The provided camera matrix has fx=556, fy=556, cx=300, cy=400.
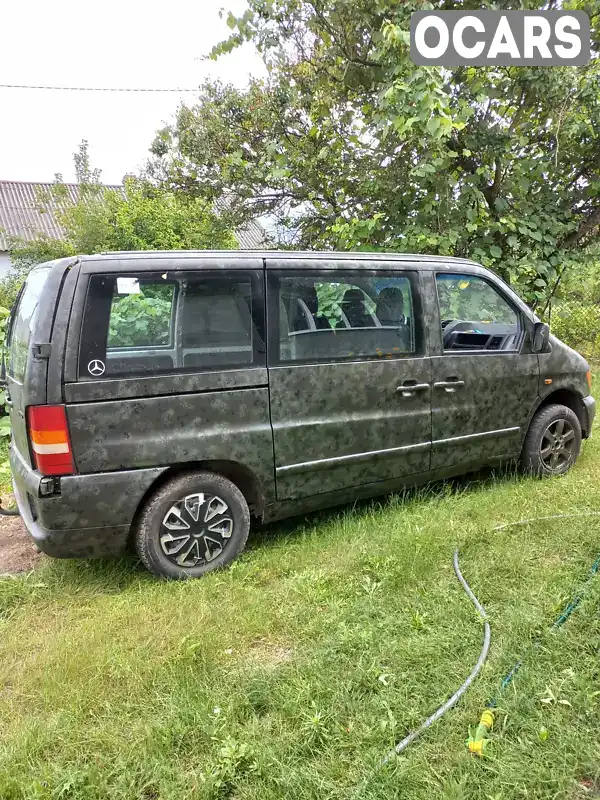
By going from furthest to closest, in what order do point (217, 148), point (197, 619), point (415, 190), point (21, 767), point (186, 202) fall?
point (186, 202) < point (217, 148) < point (415, 190) < point (197, 619) < point (21, 767)

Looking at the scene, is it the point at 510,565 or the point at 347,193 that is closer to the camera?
the point at 510,565

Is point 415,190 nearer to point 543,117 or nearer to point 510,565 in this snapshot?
point 543,117

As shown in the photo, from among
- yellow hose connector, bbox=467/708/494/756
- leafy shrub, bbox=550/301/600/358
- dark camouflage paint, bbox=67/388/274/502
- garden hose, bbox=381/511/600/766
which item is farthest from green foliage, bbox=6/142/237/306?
yellow hose connector, bbox=467/708/494/756

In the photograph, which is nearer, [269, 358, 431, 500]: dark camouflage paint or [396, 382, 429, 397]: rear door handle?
[269, 358, 431, 500]: dark camouflage paint

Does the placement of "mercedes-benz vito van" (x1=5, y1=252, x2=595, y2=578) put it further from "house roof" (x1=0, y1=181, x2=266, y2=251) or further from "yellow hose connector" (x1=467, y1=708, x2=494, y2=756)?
"house roof" (x1=0, y1=181, x2=266, y2=251)

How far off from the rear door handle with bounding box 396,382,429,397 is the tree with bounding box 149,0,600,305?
2.38 metres

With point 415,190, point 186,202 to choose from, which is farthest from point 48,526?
point 186,202

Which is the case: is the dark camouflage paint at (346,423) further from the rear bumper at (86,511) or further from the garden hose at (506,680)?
the garden hose at (506,680)

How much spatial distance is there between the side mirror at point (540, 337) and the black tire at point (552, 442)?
54 cm

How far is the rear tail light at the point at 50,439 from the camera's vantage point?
9.06 feet

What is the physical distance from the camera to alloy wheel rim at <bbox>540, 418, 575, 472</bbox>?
452 centimetres

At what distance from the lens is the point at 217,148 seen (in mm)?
8914

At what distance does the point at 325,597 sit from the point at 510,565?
1048 mm

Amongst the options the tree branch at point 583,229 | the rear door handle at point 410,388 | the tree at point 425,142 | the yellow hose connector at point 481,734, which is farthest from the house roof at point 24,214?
the yellow hose connector at point 481,734
